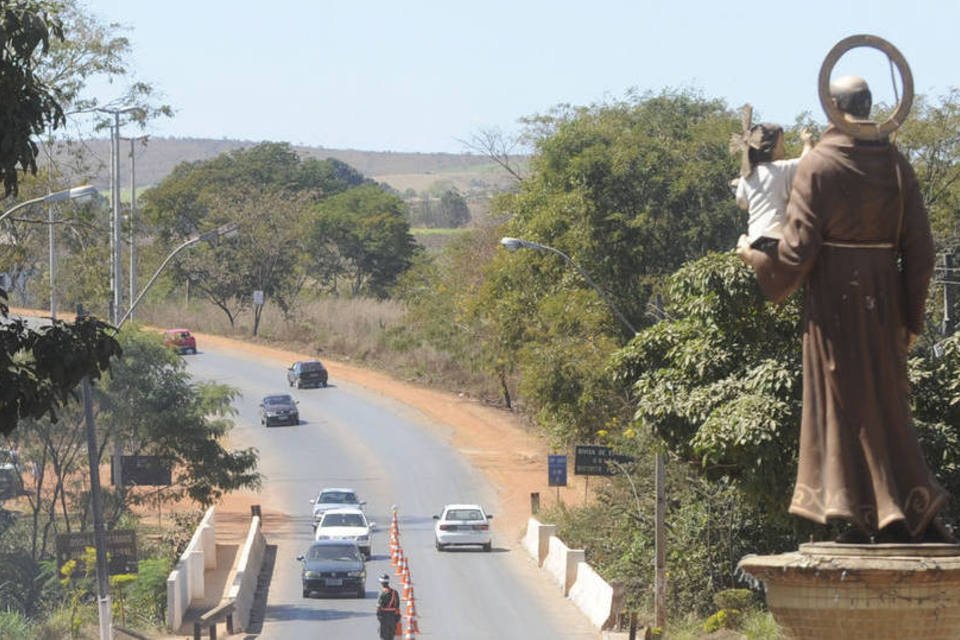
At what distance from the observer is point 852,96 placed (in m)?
11.6

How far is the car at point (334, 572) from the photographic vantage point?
1560 inches

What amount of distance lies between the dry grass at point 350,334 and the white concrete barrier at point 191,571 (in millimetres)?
33088

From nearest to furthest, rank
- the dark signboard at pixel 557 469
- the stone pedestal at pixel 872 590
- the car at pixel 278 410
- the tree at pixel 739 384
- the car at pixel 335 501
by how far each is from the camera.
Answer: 1. the stone pedestal at pixel 872 590
2. the tree at pixel 739 384
3. the dark signboard at pixel 557 469
4. the car at pixel 335 501
5. the car at pixel 278 410

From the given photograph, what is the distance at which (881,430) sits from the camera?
37.6ft

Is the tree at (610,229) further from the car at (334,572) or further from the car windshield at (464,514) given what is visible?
the car at (334,572)

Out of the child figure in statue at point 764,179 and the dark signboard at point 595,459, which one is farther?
the dark signboard at point 595,459

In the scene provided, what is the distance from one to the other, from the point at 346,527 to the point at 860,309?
36.2 metres

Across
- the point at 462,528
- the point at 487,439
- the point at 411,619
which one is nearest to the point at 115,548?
the point at 411,619

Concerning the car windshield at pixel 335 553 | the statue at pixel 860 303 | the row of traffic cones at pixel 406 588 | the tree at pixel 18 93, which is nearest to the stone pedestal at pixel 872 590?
the statue at pixel 860 303

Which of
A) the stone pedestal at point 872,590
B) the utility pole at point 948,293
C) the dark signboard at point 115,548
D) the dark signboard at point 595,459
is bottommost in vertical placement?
the dark signboard at point 115,548

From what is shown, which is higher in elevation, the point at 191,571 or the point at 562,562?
the point at 562,562

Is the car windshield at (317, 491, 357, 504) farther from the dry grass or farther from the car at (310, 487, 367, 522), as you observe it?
the dry grass

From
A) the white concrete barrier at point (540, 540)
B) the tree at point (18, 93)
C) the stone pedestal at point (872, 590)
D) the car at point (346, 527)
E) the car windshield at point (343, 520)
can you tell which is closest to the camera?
the stone pedestal at point (872, 590)

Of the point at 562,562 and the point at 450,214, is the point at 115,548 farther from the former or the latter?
the point at 450,214
